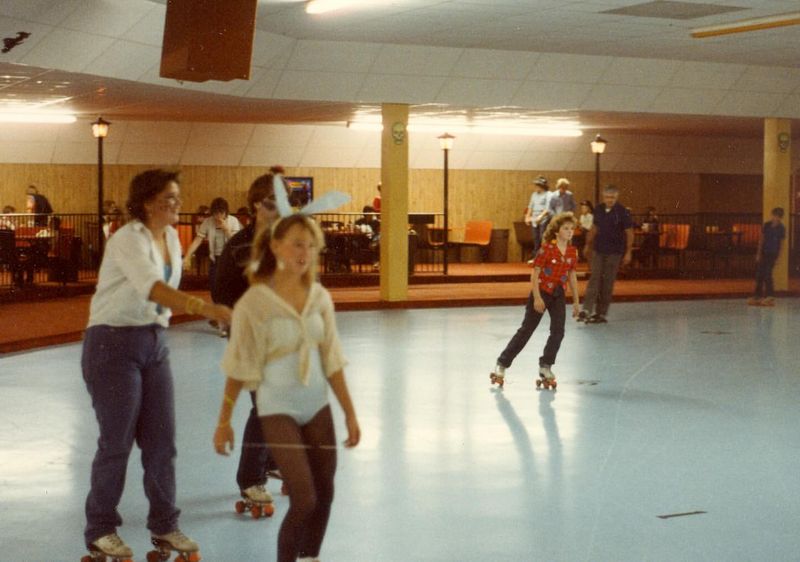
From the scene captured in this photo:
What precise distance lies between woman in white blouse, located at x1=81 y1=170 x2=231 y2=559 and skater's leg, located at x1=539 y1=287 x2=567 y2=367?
4828mm

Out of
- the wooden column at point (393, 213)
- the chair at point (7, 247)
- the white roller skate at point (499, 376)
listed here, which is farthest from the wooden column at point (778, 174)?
the chair at point (7, 247)

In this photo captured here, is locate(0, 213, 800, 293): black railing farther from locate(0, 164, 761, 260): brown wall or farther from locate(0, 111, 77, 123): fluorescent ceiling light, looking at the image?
locate(0, 111, 77, 123): fluorescent ceiling light

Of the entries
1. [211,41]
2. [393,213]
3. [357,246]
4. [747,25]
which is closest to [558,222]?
[211,41]

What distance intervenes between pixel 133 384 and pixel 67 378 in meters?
5.64

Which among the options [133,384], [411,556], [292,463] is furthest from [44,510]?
[292,463]

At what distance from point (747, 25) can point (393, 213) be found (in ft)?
18.3

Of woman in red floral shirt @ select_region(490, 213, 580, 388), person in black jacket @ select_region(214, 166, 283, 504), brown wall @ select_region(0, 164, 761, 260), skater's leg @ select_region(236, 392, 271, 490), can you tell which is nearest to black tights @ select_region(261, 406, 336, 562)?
person in black jacket @ select_region(214, 166, 283, 504)

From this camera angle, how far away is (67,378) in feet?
32.0

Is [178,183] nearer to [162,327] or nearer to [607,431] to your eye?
[162,327]

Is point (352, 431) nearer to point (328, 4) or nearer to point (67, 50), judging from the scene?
point (328, 4)

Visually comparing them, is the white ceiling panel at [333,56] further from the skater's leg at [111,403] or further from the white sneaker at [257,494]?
the skater's leg at [111,403]

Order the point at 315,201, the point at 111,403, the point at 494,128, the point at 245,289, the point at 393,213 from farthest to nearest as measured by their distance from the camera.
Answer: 1. the point at 494,128
2. the point at 393,213
3. the point at 245,289
4. the point at 111,403
5. the point at 315,201

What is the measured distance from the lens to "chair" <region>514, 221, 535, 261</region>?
84.4ft

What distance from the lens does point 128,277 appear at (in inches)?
166
